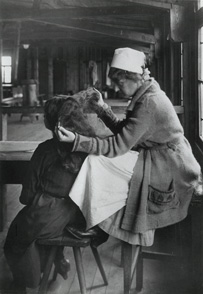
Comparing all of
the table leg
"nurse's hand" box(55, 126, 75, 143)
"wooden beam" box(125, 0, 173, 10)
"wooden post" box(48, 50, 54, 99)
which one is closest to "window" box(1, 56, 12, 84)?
"wooden post" box(48, 50, 54, 99)

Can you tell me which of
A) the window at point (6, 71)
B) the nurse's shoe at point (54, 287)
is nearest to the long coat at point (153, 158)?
the nurse's shoe at point (54, 287)

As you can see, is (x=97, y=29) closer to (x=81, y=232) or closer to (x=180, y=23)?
A: (x=180, y=23)

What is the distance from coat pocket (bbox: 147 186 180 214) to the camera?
86.6 inches

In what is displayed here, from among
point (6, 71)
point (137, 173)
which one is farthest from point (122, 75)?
point (6, 71)

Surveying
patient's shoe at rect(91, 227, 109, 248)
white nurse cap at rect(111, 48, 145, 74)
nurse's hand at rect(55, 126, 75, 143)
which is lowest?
patient's shoe at rect(91, 227, 109, 248)

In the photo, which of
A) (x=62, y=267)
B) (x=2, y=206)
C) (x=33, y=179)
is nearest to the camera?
(x=33, y=179)

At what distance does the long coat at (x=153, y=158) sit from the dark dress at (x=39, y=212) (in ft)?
0.75

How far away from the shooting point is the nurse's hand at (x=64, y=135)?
210 cm

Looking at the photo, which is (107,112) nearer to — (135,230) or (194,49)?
(135,230)

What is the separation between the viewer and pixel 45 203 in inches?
89.4

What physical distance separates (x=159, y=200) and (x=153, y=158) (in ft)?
0.73

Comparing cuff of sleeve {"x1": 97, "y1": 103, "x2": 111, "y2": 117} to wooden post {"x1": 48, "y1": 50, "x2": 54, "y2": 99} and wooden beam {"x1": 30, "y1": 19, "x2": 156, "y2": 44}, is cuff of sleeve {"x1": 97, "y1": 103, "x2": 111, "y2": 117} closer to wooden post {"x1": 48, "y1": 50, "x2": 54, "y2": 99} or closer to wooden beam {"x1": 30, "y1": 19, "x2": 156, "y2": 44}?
wooden beam {"x1": 30, "y1": 19, "x2": 156, "y2": 44}

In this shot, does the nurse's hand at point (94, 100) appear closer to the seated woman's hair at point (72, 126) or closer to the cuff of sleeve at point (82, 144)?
the seated woman's hair at point (72, 126)

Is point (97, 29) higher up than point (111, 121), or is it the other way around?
point (97, 29)
